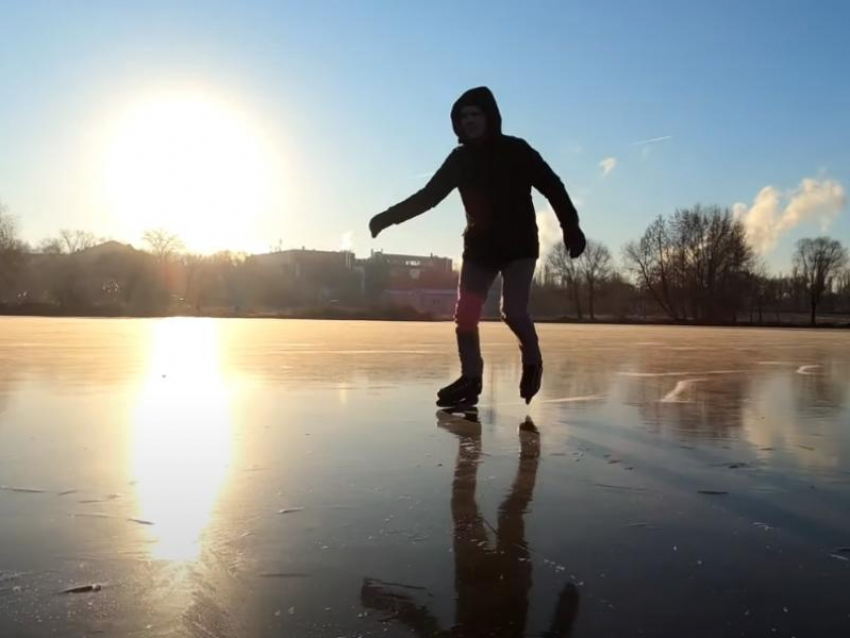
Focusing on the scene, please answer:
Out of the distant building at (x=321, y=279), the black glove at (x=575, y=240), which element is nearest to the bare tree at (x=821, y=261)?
the distant building at (x=321, y=279)

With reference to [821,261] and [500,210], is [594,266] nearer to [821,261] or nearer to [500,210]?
[821,261]

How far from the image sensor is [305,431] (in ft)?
10.6

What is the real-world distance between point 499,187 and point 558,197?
37 cm

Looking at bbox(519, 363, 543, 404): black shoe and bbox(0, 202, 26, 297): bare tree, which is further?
Answer: bbox(0, 202, 26, 297): bare tree

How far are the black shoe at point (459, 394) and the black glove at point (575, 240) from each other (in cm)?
99

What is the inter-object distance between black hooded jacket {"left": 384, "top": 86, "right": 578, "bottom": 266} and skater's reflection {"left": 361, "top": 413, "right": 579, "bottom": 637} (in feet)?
7.18

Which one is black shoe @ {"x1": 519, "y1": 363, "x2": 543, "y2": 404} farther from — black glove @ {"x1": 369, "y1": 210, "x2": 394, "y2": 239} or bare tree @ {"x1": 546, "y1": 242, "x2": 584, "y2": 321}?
bare tree @ {"x1": 546, "y1": 242, "x2": 584, "y2": 321}

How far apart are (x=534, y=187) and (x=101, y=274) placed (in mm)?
58343

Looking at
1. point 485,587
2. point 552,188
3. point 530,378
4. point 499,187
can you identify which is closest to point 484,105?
point 499,187

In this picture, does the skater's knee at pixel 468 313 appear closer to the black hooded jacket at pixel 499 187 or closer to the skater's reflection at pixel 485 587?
the black hooded jacket at pixel 499 187

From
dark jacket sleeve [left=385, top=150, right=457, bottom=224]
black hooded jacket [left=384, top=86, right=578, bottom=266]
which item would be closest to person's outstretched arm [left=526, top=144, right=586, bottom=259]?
black hooded jacket [left=384, top=86, right=578, bottom=266]

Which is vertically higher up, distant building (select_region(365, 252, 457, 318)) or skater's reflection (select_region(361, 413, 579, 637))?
distant building (select_region(365, 252, 457, 318))

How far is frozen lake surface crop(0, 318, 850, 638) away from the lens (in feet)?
4.29

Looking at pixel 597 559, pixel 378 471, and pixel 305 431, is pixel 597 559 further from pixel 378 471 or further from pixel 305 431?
pixel 305 431
